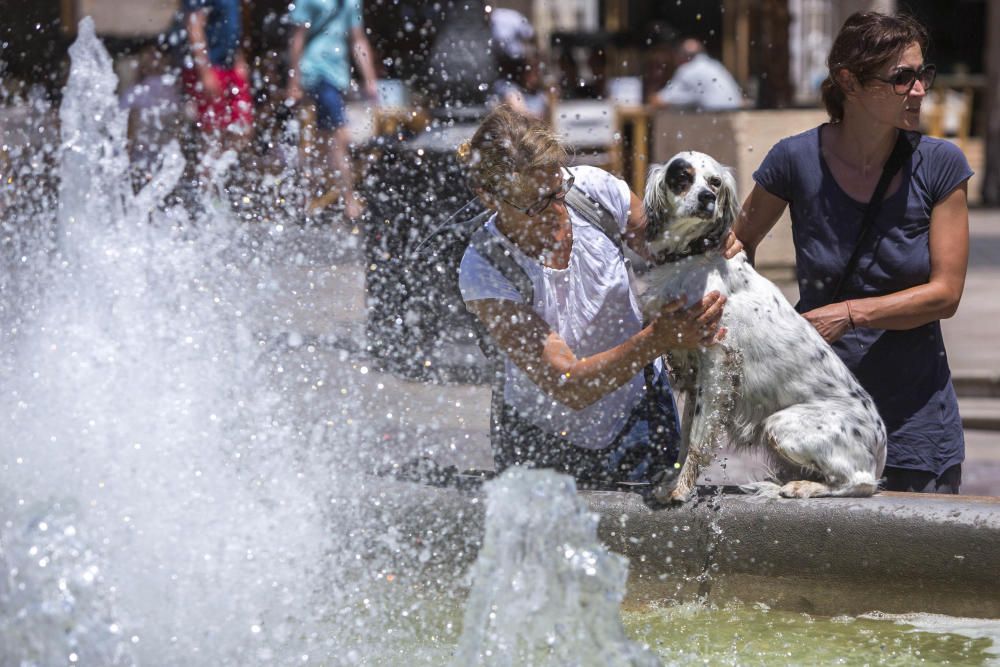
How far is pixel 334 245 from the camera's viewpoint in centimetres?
711

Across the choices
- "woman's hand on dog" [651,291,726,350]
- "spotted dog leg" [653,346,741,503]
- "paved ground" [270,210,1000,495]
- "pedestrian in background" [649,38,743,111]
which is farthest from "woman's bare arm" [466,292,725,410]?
"pedestrian in background" [649,38,743,111]

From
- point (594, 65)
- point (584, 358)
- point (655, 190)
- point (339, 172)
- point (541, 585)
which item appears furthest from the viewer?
point (594, 65)

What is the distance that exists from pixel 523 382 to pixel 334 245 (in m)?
3.12

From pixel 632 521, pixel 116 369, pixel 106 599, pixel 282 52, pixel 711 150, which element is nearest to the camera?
pixel 106 599

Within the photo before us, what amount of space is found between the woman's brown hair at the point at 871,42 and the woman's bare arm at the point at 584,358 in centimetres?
82

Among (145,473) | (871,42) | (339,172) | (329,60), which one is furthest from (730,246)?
(329,60)

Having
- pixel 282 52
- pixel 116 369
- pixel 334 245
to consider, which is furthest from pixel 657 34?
pixel 116 369

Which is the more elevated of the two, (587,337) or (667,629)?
(587,337)

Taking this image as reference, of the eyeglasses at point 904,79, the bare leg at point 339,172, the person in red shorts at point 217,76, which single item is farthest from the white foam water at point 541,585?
the person in red shorts at point 217,76

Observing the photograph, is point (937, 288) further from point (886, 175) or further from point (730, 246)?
point (730, 246)

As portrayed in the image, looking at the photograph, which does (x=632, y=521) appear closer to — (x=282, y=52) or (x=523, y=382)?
(x=523, y=382)

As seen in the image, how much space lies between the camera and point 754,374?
13.5 feet

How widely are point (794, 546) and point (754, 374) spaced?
54cm

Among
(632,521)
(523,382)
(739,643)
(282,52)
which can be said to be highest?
(282,52)
